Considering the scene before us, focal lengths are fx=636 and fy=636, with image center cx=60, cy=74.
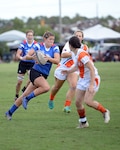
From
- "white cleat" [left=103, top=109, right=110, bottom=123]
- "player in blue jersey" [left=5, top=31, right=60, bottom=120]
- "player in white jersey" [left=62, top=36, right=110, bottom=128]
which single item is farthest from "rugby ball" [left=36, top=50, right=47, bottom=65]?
"white cleat" [left=103, top=109, right=110, bottom=123]

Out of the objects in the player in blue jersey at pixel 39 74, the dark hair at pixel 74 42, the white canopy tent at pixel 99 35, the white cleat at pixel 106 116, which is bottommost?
the white canopy tent at pixel 99 35

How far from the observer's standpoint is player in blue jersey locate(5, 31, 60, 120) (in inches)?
545

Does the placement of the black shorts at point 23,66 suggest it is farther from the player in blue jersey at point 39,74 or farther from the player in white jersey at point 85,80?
the player in white jersey at point 85,80

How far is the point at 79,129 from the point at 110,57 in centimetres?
Answer: 4982

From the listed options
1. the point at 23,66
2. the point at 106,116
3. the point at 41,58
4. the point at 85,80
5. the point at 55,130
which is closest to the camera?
the point at 55,130

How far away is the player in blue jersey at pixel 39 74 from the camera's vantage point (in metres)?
13.8

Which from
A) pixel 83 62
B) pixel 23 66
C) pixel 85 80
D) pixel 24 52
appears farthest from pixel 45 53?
pixel 23 66

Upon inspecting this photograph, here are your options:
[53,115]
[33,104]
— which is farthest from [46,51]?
[33,104]

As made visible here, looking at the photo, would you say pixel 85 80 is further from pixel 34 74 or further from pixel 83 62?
pixel 34 74

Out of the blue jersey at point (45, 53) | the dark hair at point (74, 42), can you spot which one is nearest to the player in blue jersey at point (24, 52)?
the blue jersey at point (45, 53)

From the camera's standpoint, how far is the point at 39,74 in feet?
46.0

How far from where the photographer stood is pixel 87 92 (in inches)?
492

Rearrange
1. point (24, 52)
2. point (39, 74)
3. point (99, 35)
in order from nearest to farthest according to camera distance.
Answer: point (39, 74)
point (24, 52)
point (99, 35)

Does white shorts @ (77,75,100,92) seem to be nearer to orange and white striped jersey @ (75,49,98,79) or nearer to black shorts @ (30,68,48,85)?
orange and white striped jersey @ (75,49,98,79)
